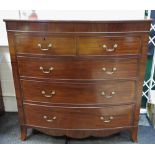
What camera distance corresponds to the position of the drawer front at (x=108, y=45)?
1374mm

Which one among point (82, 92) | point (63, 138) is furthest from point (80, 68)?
point (63, 138)

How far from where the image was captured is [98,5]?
1.74m

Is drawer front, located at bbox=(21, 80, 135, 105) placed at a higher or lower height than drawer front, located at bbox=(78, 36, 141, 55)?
lower

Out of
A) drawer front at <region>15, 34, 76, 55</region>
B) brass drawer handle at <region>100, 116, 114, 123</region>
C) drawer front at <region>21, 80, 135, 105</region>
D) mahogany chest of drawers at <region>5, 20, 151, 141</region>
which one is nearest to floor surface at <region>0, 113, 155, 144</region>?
mahogany chest of drawers at <region>5, 20, 151, 141</region>

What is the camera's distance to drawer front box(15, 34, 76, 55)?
4.54ft

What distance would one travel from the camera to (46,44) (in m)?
1.41

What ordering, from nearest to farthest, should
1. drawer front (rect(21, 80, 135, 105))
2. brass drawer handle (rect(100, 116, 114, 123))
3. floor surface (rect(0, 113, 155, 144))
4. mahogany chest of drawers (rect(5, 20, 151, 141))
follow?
mahogany chest of drawers (rect(5, 20, 151, 141)), drawer front (rect(21, 80, 135, 105)), brass drawer handle (rect(100, 116, 114, 123)), floor surface (rect(0, 113, 155, 144))

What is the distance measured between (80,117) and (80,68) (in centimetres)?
39

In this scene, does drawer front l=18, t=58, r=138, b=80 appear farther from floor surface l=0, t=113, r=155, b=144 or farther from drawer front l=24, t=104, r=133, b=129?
floor surface l=0, t=113, r=155, b=144

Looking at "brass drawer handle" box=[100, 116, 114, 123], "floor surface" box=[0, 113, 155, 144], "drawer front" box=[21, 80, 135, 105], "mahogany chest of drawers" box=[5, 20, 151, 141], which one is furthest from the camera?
"floor surface" box=[0, 113, 155, 144]

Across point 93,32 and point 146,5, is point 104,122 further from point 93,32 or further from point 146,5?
point 146,5

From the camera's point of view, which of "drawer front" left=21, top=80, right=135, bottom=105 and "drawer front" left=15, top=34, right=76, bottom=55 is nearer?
"drawer front" left=15, top=34, right=76, bottom=55
